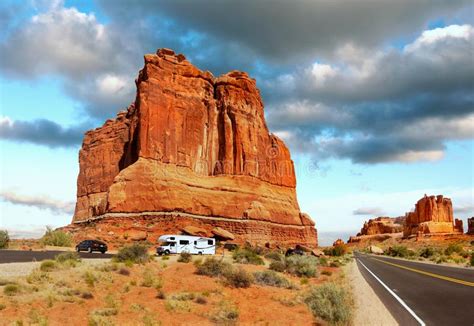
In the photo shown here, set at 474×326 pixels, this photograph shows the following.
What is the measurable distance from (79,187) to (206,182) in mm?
45917

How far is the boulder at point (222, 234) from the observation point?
73562 millimetres

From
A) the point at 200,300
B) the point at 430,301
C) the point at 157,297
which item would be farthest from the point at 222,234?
the point at 430,301

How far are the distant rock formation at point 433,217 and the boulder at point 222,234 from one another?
300ft

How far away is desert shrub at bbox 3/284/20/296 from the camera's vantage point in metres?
14.1

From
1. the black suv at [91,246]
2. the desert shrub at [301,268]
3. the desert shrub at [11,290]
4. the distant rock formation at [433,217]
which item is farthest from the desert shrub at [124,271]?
the distant rock formation at [433,217]

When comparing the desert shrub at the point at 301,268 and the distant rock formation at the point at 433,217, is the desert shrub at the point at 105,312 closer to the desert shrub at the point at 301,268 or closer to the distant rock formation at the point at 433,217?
the desert shrub at the point at 301,268

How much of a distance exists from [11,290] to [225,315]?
7.12 m

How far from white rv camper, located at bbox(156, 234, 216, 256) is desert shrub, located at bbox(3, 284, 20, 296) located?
2998 cm

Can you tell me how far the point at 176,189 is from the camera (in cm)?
7606

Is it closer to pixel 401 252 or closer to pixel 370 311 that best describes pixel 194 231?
pixel 401 252

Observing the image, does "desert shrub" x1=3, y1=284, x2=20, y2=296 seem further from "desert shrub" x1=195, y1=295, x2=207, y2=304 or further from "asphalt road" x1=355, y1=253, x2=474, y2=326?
"asphalt road" x1=355, y1=253, x2=474, y2=326

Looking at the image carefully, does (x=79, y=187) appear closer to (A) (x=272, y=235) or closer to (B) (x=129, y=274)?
(A) (x=272, y=235)

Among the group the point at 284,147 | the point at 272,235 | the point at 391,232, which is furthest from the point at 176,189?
the point at 391,232

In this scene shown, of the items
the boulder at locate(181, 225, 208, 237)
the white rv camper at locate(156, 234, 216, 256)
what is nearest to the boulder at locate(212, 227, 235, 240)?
the boulder at locate(181, 225, 208, 237)
